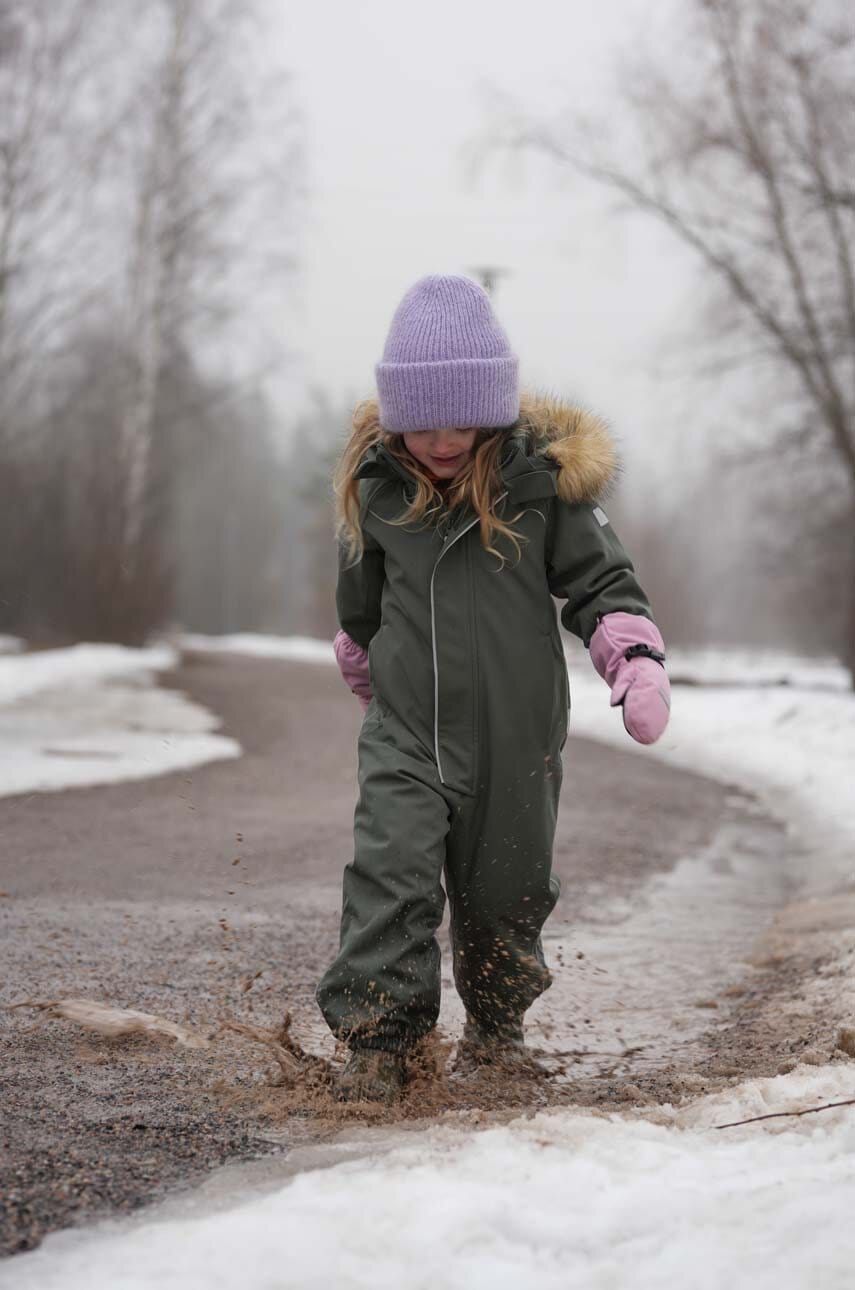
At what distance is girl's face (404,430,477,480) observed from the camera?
3.00 meters

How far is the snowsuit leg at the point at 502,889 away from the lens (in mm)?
2916

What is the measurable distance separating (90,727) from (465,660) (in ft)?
25.8

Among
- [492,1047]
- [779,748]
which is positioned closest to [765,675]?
[779,748]

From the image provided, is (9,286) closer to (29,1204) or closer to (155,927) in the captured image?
(155,927)

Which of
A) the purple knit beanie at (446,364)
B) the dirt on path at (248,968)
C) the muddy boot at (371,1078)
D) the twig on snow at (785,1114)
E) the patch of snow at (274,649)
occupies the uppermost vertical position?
the purple knit beanie at (446,364)

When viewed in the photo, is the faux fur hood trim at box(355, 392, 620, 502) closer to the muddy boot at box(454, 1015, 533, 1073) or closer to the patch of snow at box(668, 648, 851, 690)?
the muddy boot at box(454, 1015, 533, 1073)

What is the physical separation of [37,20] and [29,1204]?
16965 mm

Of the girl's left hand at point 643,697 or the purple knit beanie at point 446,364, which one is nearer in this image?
the girl's left hand at point 643,697

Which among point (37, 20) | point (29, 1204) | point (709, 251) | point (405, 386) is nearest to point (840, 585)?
point (709, 251)

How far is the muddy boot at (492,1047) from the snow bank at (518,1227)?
2.76ft

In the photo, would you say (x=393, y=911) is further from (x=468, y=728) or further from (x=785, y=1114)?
(x=785, y=1114)

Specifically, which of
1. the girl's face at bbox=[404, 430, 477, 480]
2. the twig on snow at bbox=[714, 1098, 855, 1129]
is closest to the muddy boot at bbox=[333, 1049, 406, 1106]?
the twig on snow at bbox=[714, 1098, 855, 1129]

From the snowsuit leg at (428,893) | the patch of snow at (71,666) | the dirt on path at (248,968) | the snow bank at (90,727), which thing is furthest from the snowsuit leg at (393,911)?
the patch of snow at (71,666)

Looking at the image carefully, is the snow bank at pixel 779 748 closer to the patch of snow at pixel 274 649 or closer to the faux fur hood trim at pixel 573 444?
the faux fur hood trim at pixel 573 444
